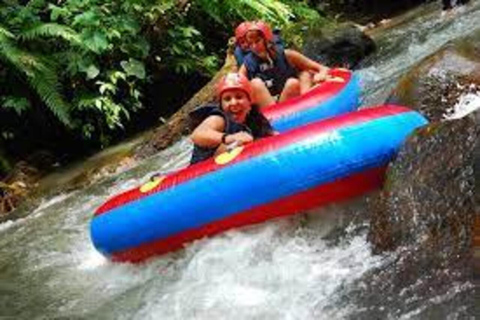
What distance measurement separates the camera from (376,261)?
3.86 metres

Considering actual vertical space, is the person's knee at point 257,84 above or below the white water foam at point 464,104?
above

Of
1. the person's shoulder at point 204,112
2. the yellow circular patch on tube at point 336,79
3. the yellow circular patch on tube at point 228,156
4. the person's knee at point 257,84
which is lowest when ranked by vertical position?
the yellow circular patch on tube at point 336,79

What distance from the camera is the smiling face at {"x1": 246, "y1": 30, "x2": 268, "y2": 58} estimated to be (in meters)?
7.00

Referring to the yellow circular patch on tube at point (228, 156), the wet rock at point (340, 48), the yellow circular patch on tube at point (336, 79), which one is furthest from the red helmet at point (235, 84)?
the wet rock at point (340, 48)

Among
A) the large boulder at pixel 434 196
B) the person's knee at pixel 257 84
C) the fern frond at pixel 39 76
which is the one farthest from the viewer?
the fern frond at pixel 39 76

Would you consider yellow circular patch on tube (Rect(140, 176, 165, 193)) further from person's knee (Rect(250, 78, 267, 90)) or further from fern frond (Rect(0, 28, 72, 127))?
fern frond (Rect(0, 28, 72, 127))

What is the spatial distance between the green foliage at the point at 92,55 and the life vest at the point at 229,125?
134 inches

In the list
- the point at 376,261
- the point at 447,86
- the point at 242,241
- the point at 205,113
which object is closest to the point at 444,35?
the point at 447,86

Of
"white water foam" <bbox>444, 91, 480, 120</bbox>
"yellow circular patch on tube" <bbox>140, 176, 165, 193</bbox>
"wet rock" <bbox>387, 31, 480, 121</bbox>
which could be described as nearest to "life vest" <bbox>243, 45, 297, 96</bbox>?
"wet rock" <bbox>387, 31, 480, 121</bbox>

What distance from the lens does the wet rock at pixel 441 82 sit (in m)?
5.55

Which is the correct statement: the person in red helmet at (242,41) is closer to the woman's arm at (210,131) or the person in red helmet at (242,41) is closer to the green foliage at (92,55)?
the woman's arm at (210,131)

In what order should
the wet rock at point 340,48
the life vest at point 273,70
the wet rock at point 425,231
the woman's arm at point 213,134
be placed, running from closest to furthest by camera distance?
the wet rock at point 425,231
the woman's arm at point 213,134
the life vest at point 273,70
the wet rock at point 340,48

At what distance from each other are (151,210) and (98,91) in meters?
4.52

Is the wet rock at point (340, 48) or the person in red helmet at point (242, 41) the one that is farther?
the wet rock at point (340, 48)
